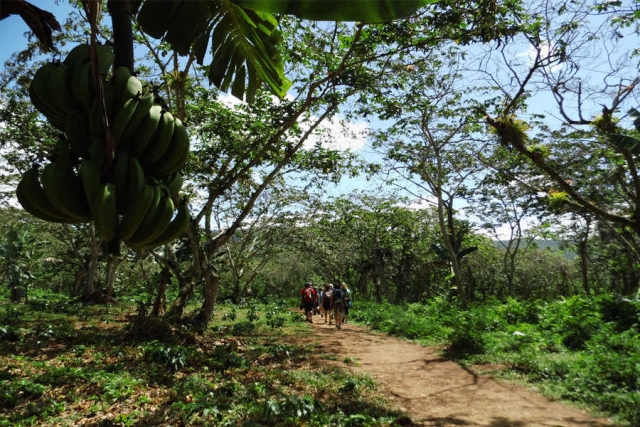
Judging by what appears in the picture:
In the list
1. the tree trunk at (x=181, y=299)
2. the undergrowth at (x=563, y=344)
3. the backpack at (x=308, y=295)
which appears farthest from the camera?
the backpack at (x=308, y=295)

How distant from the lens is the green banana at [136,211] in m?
1.54

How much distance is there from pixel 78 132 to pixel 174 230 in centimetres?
61

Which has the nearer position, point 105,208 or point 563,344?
point 105,208

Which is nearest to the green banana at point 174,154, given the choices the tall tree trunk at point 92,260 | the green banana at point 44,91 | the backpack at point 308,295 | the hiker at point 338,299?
the green banana at point 44,91

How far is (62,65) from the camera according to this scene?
1.69m

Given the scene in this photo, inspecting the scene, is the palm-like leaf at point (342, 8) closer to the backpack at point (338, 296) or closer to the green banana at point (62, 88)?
the green banana at point (62, 88)

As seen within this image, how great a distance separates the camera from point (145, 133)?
5.38 ft

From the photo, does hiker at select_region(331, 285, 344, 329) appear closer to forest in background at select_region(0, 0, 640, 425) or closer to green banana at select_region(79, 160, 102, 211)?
forest in background at select_region(0, 0, 640, 425)

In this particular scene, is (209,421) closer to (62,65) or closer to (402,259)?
(62,65)

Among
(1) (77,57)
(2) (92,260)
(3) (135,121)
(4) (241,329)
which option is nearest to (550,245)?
(4) (241,329)

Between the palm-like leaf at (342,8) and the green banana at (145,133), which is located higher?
the palm-like leaf at (342,8)

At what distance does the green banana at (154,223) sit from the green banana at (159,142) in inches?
6.8

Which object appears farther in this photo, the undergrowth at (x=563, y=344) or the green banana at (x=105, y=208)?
the undergrowth at (x=563, y=344)

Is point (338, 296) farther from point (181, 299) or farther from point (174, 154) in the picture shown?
point (174, 154)
